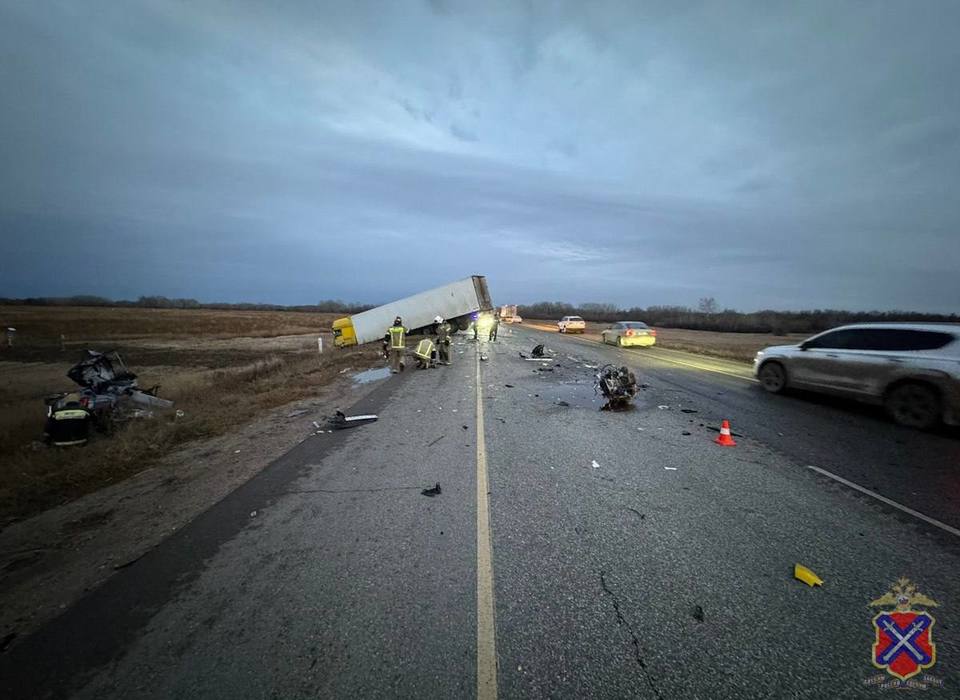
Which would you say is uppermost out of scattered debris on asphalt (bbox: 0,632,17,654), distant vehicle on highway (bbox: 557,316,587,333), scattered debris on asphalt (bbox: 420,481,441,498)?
distant vehicle on highway (bbox: 557,316,587,333)

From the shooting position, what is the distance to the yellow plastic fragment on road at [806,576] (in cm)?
299

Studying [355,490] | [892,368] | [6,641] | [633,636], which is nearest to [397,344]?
[355,490]

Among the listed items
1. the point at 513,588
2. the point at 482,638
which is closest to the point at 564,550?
the point at 513,588

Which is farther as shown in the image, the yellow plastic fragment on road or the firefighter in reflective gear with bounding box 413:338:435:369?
the firefighter in reflective gear with bounding box 413:338:435:369

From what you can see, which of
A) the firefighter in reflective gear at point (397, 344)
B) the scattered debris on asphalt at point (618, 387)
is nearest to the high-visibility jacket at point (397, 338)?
the firefighter in reflective gear at point (397, 344)

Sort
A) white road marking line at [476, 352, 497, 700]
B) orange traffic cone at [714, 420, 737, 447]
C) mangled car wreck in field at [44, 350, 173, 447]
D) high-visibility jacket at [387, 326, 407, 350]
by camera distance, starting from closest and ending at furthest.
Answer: white road marking line at [476, 352, 497, 700] → orange traffic cone at [714, 420, 737, 447] → mangled car wreck in field at [44, 350, 173, 447] → high-visibility jacket at [387, 326, 407, 350]

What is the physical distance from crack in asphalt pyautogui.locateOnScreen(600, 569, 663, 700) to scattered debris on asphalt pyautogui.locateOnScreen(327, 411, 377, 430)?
5.53 metres

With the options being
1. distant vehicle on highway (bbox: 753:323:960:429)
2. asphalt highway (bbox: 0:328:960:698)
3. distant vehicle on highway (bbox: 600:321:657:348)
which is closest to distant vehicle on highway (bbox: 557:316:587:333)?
distant vehicle on highway (bbox: 600:321:657:348)

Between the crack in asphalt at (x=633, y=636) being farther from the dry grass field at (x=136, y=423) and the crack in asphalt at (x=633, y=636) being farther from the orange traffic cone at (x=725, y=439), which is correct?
the dry grass field at (x=136, y=423)

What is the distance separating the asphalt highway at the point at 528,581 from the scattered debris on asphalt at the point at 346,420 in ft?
5.09

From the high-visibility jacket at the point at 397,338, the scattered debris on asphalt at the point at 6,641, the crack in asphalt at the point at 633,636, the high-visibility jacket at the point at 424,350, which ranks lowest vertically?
the scattered debris on asphalt at the point at 6,641

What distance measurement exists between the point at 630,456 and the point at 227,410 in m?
8.47

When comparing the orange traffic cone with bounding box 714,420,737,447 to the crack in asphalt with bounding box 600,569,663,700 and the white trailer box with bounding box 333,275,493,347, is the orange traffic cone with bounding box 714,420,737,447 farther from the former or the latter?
the white trailer box with bounding box 333,275,493,347

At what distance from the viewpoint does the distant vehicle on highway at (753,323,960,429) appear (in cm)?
674
